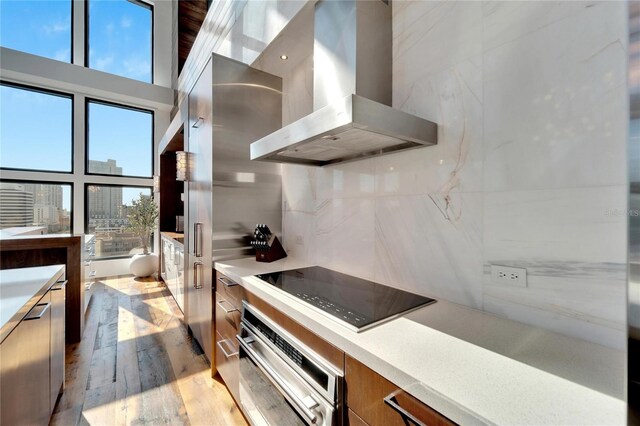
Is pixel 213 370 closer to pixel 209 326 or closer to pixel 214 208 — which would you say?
pixel 209 326

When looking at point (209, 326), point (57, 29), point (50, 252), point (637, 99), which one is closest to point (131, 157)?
point (57, 29)

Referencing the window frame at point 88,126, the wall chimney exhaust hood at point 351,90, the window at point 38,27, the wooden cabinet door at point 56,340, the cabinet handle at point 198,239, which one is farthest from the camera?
the window frame at point 88,126

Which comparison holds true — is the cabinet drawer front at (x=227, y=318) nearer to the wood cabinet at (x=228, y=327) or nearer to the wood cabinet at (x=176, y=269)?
the wood cabinet at (x=228, y=327)

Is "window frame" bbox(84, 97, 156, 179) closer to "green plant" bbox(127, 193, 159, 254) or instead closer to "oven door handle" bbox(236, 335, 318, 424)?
"green plant" bbox(127, 193, 159, 254)

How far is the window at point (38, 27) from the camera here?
175 inches

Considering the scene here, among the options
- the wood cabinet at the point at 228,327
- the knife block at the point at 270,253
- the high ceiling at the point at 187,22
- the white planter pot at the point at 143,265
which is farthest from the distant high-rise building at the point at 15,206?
the knife block at the point at 270,253

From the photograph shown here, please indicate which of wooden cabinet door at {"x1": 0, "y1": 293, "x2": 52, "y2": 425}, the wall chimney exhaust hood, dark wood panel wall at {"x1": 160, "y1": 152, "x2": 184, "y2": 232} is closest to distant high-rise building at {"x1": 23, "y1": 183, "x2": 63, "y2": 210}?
dark wood panel wall at {"x1": 160, "y1": 152, "x2": 184, "y2": 232}

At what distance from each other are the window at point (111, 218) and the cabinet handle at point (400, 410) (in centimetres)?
556

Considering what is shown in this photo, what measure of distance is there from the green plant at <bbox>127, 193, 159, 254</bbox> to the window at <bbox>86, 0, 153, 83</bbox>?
8.50ft

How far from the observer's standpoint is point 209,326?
2.06 meters

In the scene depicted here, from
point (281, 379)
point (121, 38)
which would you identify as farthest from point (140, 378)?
point (121, 38)

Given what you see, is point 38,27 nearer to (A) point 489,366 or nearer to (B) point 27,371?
(B) point 27,371

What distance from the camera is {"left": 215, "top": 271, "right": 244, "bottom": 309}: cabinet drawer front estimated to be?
62.6 inches

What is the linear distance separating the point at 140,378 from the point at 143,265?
3358 mm
